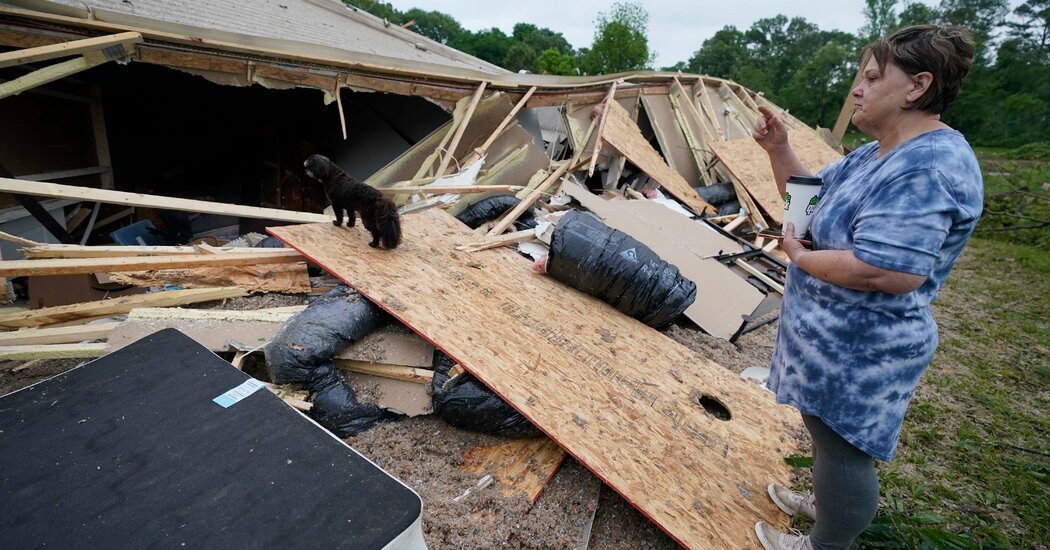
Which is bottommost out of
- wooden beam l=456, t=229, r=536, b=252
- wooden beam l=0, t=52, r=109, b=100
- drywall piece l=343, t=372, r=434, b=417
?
drywall piece l=343, t=372, r=434, b=417

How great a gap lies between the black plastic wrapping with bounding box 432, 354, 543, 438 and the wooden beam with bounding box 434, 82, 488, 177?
11.5 ft

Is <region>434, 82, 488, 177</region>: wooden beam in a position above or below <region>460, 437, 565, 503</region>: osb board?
above

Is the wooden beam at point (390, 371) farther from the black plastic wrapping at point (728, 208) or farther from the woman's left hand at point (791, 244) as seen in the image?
the black plastic wrapping at point (728, 208)

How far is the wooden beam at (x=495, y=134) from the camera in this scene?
19.1 feet

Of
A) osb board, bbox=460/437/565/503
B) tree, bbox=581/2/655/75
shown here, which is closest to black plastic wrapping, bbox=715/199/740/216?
osb board, bbox=460/437/565/503

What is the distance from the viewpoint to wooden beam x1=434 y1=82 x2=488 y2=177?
559 centimetres

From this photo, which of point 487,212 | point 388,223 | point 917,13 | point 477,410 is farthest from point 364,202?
point 917,13

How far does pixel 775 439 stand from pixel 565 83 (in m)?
6.62

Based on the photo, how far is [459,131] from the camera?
584 centimetres

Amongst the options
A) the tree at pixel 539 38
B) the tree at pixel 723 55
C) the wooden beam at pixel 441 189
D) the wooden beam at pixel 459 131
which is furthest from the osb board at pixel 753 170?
the tree at pixel 539 38

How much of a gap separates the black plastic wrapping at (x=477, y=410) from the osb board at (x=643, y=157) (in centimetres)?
502

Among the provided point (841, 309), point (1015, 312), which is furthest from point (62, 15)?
point (1015, 312)

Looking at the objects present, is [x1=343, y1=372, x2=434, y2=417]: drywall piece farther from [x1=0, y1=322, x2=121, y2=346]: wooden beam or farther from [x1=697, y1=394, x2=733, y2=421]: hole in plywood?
[x1=697, y1=394, x2=733, y2=421]: hole in plywood

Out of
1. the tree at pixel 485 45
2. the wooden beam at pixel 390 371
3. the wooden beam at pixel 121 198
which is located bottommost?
the wooden beam at pixel 390 371
